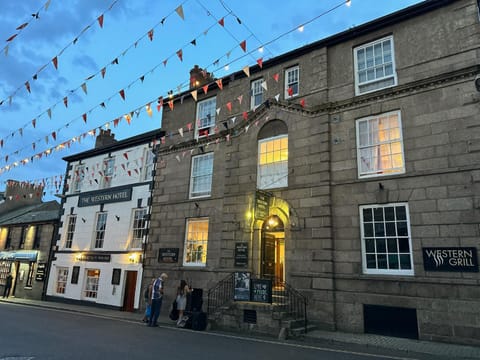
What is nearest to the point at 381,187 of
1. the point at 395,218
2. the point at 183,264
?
the point at 395,218

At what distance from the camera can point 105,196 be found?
20750 millimetres

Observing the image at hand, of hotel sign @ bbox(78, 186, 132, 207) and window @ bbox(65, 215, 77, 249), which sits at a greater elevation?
hotel sign @ bbox(78, 186, 132, 207)

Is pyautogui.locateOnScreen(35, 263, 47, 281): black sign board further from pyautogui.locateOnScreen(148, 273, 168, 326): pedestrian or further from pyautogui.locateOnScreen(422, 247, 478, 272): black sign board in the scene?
pyautogui.locateOnScreen(422, 247, 478, 272): black sign board

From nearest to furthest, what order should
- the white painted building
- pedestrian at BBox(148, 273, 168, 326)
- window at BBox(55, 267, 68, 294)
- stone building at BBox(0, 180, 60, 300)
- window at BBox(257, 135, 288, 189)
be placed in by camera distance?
pedestrian at BBox(148, 273, 168, 326) < window at BBox(257, 135, 288, 189) < the white painted building < window at BBox(55, 267, 68, 294) < stone building at BBox(0, 180, 60, 300)

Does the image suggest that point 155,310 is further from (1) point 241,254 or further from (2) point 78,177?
(2) point 78,177

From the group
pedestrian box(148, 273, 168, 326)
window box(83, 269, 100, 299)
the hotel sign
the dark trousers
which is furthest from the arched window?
window box(83, 269, 100, 299)

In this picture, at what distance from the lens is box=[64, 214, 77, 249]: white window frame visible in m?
22.3

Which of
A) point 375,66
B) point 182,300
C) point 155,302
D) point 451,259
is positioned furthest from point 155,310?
point 375,66

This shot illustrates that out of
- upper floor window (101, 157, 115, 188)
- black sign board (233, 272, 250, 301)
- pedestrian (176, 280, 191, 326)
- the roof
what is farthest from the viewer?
the roof

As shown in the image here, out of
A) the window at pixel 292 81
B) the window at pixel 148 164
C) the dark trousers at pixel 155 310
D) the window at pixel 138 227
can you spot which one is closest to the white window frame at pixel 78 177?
the window at pixel 148 164

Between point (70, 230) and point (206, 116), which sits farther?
point (70, 230)

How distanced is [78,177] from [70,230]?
3733mm

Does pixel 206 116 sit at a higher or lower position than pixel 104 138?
lower

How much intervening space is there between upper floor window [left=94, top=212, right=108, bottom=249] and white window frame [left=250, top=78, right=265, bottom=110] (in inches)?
460
